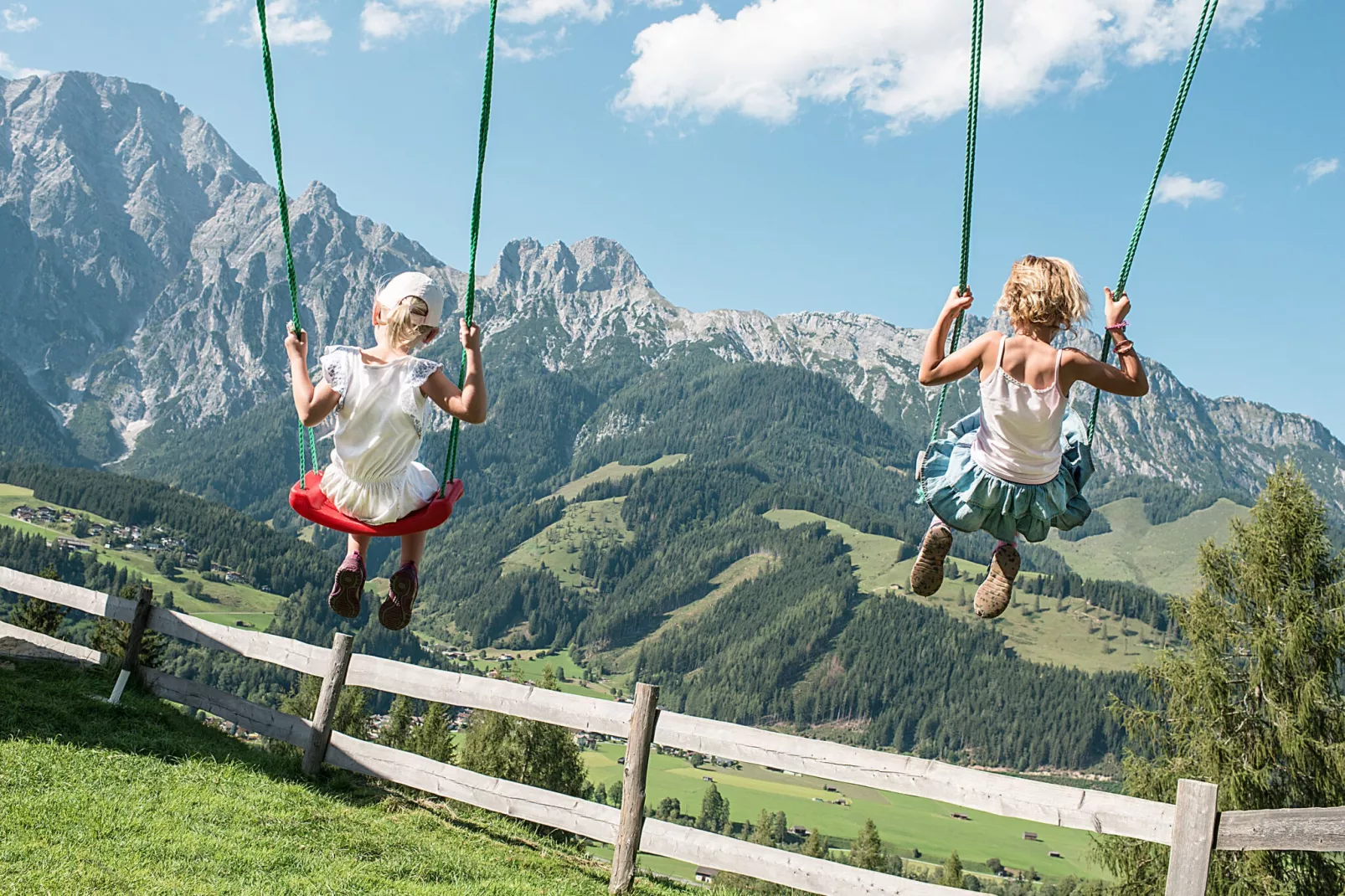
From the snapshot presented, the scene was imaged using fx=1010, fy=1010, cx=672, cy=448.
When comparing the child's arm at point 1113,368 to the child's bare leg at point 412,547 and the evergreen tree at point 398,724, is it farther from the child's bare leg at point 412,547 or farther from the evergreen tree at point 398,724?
the evergreen tree at point 398,724

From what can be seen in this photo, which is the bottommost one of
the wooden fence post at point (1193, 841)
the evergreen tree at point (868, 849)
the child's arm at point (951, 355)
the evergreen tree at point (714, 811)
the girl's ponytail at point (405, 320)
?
the evergreen tree at point (714, 811)

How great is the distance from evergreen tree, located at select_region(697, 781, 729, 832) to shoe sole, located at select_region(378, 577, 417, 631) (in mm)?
113070

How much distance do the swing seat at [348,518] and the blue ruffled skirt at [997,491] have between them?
2.62 m

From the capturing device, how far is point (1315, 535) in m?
15.9

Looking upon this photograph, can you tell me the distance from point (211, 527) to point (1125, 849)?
670ft

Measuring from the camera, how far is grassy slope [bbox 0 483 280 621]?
16375 centimetres

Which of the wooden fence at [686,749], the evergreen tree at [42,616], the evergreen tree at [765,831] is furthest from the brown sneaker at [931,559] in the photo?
the evergreen tree at [765,831]

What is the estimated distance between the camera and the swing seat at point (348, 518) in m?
5.40

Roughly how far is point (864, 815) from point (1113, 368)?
142 m

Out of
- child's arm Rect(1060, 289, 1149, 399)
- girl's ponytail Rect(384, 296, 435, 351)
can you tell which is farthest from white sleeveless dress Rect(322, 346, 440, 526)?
child's arm Rect(1060, 289, 1149, 399)

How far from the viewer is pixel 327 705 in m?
10.2

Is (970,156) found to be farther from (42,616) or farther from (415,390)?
(42,616)

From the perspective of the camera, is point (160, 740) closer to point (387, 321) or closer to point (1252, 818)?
point (387, 321)

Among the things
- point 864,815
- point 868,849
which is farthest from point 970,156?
point 864,815
